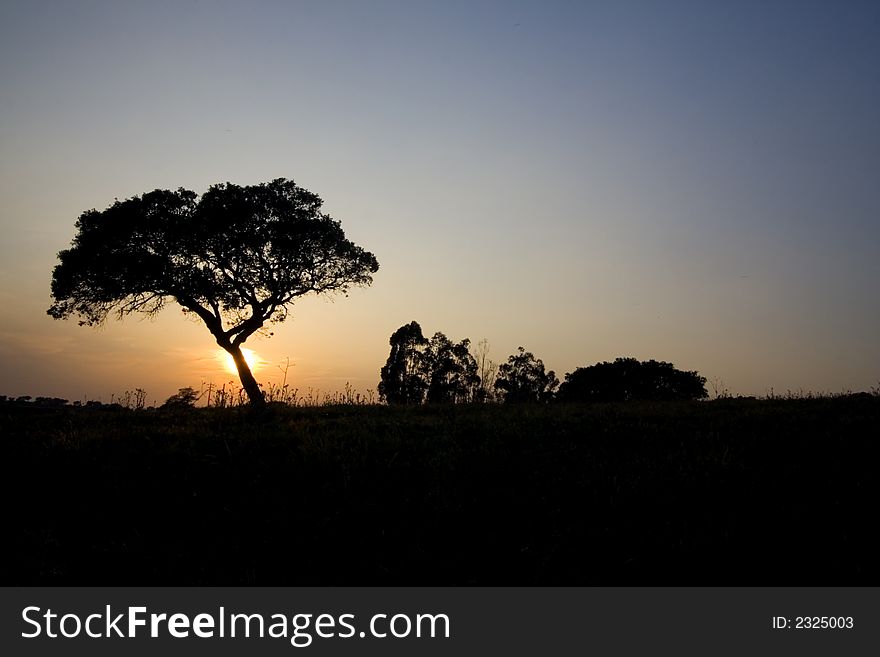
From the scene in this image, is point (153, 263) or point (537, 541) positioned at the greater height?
point (153, 263)

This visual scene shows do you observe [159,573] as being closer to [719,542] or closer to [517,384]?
[719,542]

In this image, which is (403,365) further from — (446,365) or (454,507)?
(454,507)

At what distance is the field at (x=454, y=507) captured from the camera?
5.58 meters

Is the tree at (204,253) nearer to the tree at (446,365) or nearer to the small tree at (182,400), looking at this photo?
the small tree at (182,400)

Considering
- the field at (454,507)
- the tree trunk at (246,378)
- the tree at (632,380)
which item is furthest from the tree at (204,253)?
the tree at (632,380)

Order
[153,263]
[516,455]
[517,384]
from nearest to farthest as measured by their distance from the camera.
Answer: [516,455] < [153,263] < [517,384]

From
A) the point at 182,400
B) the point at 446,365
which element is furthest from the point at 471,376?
the point at 182,400

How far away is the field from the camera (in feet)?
18.3

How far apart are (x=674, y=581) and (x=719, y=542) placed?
34.2 inches

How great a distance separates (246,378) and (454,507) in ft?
65.6

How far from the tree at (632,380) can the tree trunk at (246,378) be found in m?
34.6
